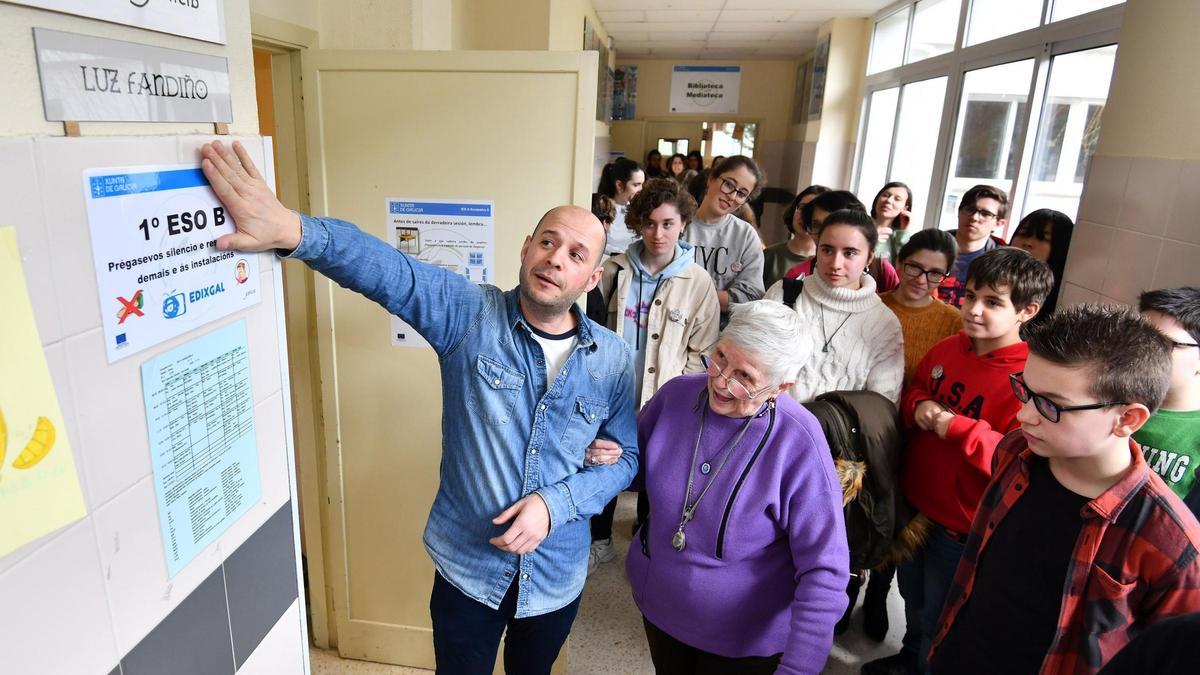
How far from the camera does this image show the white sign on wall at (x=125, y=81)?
0.66 metres

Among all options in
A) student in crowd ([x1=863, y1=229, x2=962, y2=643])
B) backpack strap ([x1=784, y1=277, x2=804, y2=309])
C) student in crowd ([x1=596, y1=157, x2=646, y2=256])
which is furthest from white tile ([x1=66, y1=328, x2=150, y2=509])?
student in crowd ([x1=596, y1=157, x2=646, y2=256])

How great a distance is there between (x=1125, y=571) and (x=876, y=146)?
6.59 m

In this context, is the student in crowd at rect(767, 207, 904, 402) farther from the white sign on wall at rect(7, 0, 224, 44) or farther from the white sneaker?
the white sign on wall at rect(7, 0, 224, 44)

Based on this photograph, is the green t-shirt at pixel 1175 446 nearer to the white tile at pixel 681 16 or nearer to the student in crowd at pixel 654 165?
the white tile at pixel 681 16

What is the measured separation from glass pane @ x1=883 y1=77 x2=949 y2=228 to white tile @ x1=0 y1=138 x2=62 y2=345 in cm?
562

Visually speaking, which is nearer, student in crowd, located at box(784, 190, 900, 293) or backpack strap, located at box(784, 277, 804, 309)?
backpack strap, located at box(784, 277, 804, 309)

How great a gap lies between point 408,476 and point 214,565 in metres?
1.13

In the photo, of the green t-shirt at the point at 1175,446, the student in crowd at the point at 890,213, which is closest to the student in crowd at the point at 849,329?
the green t-shirt at the point at 1175,446

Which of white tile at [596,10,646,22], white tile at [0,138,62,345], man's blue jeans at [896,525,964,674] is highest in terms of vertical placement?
white tile at [596,10,646,22]

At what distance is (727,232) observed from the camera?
287cm

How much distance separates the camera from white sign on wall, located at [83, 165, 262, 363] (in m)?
0.72

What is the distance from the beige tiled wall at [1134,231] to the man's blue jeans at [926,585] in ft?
3.85

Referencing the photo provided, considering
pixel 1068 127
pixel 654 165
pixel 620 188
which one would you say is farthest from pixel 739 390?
pixel 654 165

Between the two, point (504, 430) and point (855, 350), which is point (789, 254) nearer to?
point (855, 350)
